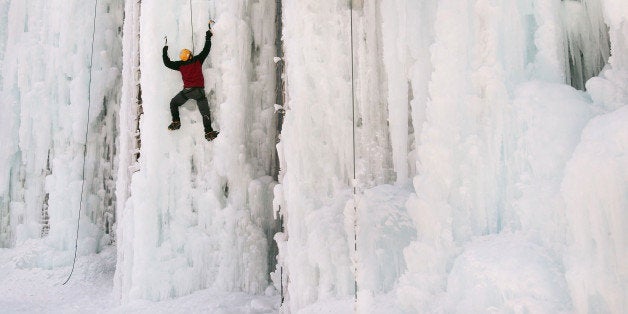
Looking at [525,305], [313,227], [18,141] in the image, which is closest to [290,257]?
[313,227]

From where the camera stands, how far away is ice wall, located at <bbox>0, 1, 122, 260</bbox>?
→ 826 centimetres

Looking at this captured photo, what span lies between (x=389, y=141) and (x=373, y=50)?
98cm

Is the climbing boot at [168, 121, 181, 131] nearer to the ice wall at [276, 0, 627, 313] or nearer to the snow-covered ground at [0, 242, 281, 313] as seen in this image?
the ice wall at [276, 0, 627, 313]

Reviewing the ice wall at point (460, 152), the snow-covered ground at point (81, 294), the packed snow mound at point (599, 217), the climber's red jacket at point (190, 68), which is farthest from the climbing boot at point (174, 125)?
the packed snow mound at point (599, 217)

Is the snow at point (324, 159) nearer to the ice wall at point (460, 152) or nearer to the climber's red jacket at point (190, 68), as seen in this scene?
the ice wall at point (460, 152)

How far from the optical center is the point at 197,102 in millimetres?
6516

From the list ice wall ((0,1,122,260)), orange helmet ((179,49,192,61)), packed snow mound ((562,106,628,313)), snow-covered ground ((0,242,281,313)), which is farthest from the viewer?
ice wall ((0,1,122,260))

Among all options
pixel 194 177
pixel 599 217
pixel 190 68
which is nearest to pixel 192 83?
pixel 190 68

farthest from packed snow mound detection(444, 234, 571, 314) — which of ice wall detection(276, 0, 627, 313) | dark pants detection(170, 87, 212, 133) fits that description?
dark pants detection(170, 87, 212, 133)

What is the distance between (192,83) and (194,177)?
48.0 inches

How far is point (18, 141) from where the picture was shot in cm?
889

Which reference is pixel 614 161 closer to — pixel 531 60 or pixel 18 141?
pixel 531 60

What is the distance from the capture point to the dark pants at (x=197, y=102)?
644 cm

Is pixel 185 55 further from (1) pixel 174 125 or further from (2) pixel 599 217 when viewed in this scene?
(2) pixel 599 217
